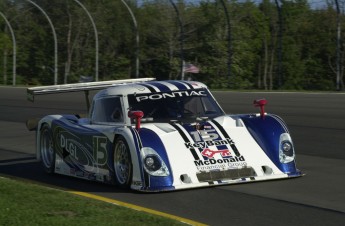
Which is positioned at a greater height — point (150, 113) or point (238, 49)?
point (238, 49)

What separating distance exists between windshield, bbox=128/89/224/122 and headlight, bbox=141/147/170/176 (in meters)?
1.08

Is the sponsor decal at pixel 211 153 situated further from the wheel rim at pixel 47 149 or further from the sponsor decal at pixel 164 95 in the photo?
the wheel rim at pixel 47 149

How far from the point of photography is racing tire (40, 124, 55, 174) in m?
11.9

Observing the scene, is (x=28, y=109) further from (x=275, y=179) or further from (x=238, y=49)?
(x=238, y=49)

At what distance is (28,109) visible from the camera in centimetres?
2902

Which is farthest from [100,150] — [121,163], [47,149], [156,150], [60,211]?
[60,211]

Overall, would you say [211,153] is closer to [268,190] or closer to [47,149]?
[268,190]

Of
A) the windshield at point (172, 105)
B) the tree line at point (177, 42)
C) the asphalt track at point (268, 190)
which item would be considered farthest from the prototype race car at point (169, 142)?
the tree line at point (177, 42)

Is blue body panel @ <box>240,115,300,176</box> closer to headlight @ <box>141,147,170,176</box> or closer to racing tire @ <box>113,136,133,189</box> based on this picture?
headlight @ <box>141,147,170,176</box>

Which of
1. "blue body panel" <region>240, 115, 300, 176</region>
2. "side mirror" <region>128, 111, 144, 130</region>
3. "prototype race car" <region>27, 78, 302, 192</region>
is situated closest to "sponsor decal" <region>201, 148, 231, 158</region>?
"prototype race car" <region>27, 78, 302, 192</region>

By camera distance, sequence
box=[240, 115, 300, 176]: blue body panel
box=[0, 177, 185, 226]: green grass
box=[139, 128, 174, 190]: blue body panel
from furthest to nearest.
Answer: box=[240, 115, 300, 176]: blue body panel → box=[139, 128, 174, 190]: blue body panel → box=[0, 177, 185, 226]: green grass

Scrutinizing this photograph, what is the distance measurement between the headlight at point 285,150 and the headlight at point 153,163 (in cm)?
149

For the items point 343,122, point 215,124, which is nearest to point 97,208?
point 215,124

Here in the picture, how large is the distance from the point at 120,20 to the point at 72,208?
72.9 metres
